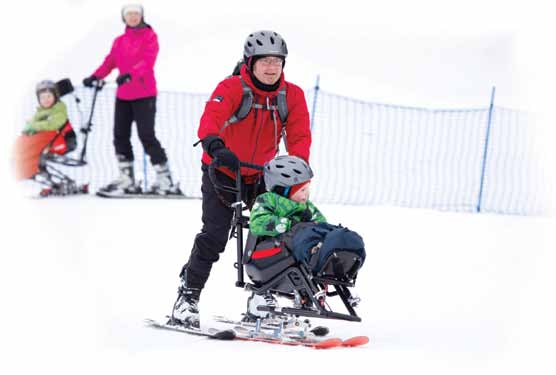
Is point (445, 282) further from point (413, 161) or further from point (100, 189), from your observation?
point (413, 161)

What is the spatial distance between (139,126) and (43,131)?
1.14 metres

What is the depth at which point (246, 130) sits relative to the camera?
650 cm

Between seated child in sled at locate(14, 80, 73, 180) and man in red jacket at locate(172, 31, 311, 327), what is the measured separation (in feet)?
20.2

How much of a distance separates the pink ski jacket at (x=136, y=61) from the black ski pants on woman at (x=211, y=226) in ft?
18.8

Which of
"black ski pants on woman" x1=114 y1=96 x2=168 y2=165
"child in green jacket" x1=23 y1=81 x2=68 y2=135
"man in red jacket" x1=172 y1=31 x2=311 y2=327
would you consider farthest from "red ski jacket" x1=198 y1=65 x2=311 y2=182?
"child in green jacket" x1=23 y1=81 x2=68 y2=135

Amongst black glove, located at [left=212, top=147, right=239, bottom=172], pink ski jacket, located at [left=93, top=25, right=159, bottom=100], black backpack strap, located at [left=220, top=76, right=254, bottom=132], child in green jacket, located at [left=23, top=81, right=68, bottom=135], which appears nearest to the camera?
black glove, located at [left=212, top=147, right=239, bottom=172]

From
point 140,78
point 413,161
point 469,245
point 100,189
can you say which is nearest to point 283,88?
point 469,245

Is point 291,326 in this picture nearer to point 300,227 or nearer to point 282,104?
point 300,227

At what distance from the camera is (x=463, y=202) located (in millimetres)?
13812

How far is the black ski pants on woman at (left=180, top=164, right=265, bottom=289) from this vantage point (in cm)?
646

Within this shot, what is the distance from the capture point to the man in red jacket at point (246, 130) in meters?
6.31

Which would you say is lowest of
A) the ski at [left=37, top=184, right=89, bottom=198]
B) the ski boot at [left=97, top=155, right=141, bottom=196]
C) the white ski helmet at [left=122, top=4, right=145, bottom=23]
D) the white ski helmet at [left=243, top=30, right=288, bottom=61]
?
the ski at [left=37, top=184, right=89, bottom=198]

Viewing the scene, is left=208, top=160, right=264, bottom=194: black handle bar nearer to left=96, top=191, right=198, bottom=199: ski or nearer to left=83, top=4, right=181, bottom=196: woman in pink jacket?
left=83, top=4, right=181, bottom=196: woman in pink jacket

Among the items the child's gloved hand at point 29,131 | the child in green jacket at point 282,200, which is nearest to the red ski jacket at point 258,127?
the child in green jacket at point 282,200
